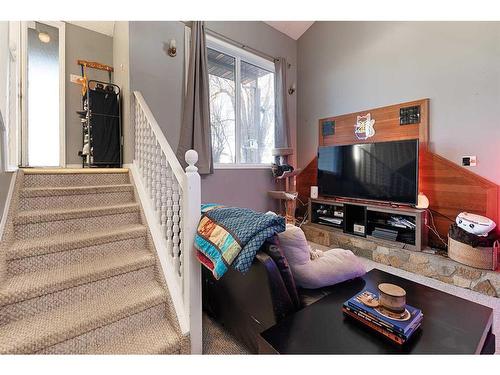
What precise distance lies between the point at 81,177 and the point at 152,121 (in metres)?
0.88

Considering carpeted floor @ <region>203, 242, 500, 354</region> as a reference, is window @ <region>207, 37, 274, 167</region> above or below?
above

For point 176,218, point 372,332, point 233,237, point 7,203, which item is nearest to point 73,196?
point 7,203

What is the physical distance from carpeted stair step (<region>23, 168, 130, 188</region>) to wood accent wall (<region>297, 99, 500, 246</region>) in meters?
3.18

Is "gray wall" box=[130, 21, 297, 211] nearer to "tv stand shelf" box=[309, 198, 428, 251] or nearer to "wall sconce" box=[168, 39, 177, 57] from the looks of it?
"wall sconce" box=[168, 39, 177, 57]

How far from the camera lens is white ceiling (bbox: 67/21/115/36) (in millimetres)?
3104

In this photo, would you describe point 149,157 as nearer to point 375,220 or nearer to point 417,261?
point 375,220

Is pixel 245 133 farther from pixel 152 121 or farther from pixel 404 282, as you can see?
pixel 404 282

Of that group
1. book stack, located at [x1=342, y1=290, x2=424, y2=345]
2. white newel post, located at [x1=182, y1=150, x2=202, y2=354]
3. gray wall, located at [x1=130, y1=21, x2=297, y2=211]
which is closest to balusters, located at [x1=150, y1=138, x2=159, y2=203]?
white newel post, located at [x1=182, y1=150, x2=202, y2=354]

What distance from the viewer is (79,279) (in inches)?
53.8

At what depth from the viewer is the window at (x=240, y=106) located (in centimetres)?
354

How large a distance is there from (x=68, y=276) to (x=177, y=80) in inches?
97.9

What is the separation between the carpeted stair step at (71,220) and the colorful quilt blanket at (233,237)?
0.94 metres

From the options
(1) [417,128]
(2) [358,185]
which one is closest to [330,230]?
(2) [358,185]
